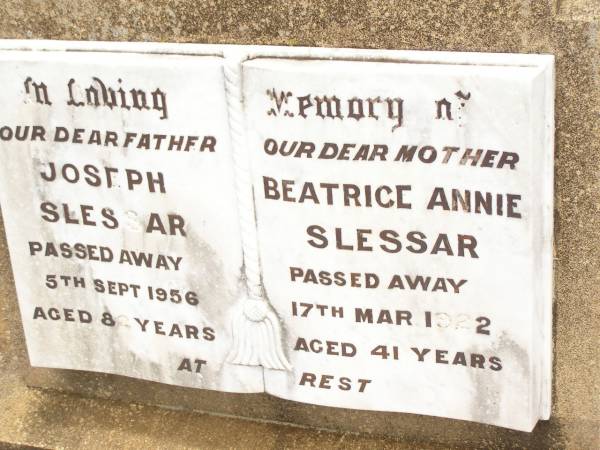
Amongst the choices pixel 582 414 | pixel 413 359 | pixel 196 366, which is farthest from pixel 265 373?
pixel 582 414

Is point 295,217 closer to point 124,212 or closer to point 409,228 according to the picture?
point 409,228

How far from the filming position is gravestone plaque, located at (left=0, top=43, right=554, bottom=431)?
2279 millimetres

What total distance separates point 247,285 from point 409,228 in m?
0.47

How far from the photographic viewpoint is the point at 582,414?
2.63 m

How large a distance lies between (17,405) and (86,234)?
2.39 feet

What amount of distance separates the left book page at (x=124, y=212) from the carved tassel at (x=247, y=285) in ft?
0.08

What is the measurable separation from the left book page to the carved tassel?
0.08ft

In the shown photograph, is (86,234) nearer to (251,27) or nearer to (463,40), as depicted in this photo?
(251,27)

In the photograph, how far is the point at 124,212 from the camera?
263 centimetres

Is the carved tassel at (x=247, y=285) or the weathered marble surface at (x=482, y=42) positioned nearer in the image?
the weathered marble surface at (x=482, y=42)

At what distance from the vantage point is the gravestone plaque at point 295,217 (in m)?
2.28

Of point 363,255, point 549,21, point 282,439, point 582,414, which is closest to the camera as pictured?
point 549,21

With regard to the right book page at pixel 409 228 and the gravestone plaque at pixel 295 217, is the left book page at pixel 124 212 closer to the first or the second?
the gravestone plaque at pixel 295 217

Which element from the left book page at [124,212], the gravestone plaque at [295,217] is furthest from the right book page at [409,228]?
the left book page at [124,212]
